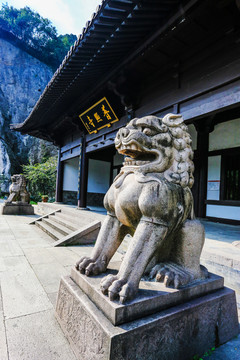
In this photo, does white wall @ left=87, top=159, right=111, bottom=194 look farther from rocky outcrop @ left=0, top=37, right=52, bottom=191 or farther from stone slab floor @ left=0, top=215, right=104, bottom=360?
rocky outcrop @ left=0, top=37, right=52, bottom=191

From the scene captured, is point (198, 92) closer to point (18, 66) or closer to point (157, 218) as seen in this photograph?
point (157, 218)

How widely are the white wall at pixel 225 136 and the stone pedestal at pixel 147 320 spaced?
5679 mm

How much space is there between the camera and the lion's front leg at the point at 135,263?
1.38 meters

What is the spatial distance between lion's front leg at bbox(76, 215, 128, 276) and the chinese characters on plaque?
17.0 feet

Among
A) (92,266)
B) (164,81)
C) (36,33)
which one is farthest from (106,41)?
(36,33)

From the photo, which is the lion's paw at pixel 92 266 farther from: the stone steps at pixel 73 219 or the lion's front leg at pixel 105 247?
the stone steps at pixel 73 219

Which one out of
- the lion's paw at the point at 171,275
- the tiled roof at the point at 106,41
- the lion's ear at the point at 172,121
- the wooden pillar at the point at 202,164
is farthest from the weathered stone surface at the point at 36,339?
the wooden pillar at the point at 202,164

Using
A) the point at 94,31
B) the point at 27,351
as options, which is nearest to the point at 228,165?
the point at 94,31

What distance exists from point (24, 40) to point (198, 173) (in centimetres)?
3818

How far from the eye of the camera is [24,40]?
1291 inches

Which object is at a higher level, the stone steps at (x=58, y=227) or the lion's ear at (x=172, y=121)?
the lion's ear at (x=172, y=121)

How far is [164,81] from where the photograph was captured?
4.82 m

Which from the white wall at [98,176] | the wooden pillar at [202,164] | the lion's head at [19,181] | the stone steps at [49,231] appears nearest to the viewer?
the stone steps at [49,231]

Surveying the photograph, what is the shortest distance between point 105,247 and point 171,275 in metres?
0.60
